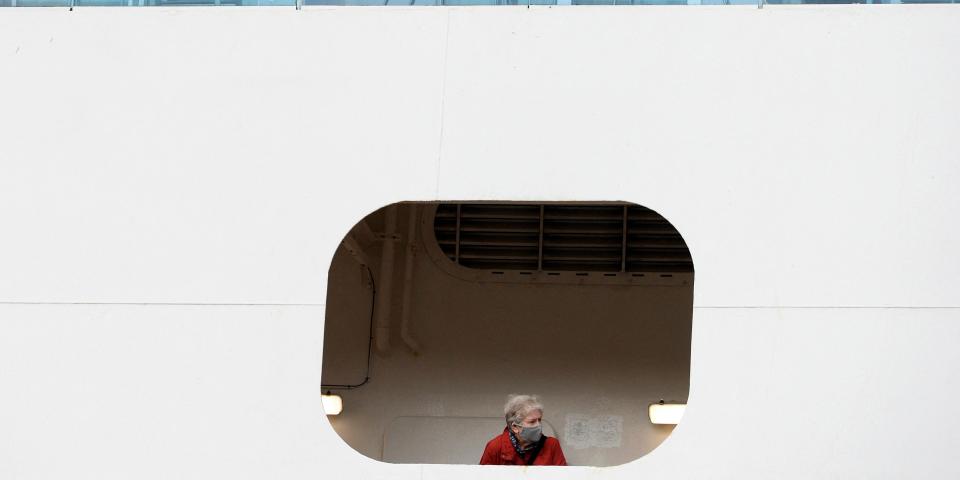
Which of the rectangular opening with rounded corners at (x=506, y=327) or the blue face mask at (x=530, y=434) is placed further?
the rectangular opening with rounded corners at (x=506, y=327)

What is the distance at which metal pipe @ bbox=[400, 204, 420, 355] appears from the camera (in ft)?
21.6

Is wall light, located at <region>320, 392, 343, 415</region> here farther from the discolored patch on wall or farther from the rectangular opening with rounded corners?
the discolored patch on wall

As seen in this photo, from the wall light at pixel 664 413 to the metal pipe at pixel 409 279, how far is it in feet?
3.65

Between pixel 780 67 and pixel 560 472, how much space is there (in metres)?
1.48

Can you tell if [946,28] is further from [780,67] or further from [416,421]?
[416,421]

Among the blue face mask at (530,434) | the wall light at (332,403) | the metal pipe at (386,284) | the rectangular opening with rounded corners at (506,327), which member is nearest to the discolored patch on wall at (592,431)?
the rectangular opening with rounded corners at (506,327)

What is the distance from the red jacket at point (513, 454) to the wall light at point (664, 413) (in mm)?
1518

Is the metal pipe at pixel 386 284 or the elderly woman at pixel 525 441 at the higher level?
the metal pipe at pixel 386 284

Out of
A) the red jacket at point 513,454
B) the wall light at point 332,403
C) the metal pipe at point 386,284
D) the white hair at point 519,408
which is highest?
the metal pipe at point 386,284

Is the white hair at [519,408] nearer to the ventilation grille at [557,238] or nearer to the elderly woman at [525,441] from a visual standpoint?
the elderly woman at [525,441]

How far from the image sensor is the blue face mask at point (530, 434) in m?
4.95

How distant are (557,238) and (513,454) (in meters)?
1.83

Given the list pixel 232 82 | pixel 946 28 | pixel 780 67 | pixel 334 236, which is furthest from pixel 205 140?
pixel 946 28

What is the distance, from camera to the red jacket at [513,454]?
5.00 metres
